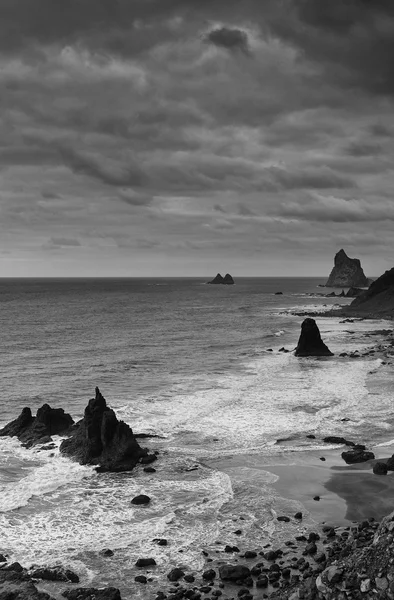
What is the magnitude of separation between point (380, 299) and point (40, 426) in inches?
4765

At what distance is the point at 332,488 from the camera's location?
31.5 meters

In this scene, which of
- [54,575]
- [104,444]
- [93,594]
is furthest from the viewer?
[104,444]

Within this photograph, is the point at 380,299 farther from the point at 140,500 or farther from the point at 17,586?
the point at 17,586

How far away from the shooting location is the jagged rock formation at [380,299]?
14143 centimetres

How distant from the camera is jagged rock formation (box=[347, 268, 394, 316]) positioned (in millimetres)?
141425

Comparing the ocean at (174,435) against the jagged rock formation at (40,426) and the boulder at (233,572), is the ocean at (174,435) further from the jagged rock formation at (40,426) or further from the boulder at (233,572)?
the boulder at (233,572)

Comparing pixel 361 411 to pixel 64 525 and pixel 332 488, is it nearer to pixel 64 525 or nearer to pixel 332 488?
pixel 332 488

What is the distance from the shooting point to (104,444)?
3669 cm

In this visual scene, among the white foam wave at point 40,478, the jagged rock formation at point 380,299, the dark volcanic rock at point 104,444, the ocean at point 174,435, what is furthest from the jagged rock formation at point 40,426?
the jagged rock formation at point 380,299

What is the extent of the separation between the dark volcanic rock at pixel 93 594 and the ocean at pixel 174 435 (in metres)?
0.75

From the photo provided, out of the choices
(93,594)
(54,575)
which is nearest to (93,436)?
(54,575)

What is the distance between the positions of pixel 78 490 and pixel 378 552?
65.5ft

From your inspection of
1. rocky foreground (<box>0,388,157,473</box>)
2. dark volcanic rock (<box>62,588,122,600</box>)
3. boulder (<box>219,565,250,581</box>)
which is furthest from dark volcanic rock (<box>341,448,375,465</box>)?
dark volcanic rock (<box>62,588,122,600</box>)

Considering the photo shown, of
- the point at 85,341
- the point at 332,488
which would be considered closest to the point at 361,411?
the point at 332,488
